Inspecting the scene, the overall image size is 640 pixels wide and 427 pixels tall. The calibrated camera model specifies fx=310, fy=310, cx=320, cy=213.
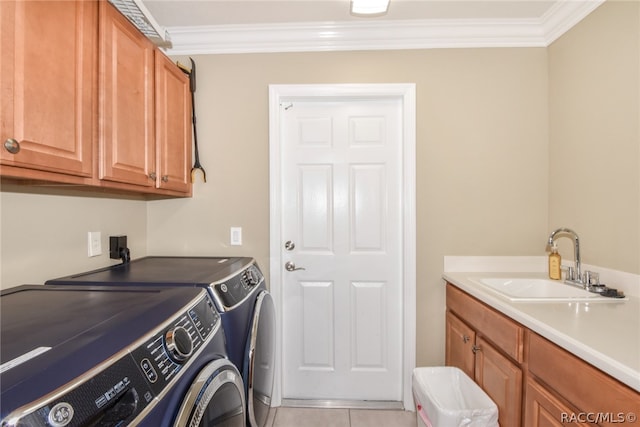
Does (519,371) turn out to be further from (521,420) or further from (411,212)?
(411,212)

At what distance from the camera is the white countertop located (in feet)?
2.75

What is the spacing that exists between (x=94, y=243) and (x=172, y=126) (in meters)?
0.73

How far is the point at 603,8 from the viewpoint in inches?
61.5

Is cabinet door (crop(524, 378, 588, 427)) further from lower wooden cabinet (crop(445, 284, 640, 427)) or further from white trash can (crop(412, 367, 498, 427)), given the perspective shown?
white trash can (crop(412, 367, 498, 427))

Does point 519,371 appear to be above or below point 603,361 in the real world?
below

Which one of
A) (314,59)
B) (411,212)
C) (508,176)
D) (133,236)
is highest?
(314,59)

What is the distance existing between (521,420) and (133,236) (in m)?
2.16

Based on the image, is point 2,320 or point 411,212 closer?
point 2,320

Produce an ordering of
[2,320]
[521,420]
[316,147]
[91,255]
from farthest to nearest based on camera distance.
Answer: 1. [316,147]
2. [91,255]
3. [521,420]
4. [2,320]

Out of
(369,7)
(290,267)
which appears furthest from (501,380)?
(369,7)

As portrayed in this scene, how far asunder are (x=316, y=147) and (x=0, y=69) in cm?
148

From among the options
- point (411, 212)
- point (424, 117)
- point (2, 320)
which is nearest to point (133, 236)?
point (2, 320)

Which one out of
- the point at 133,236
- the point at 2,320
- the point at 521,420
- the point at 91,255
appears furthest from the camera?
the point at 133,236

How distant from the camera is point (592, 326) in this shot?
107cm
